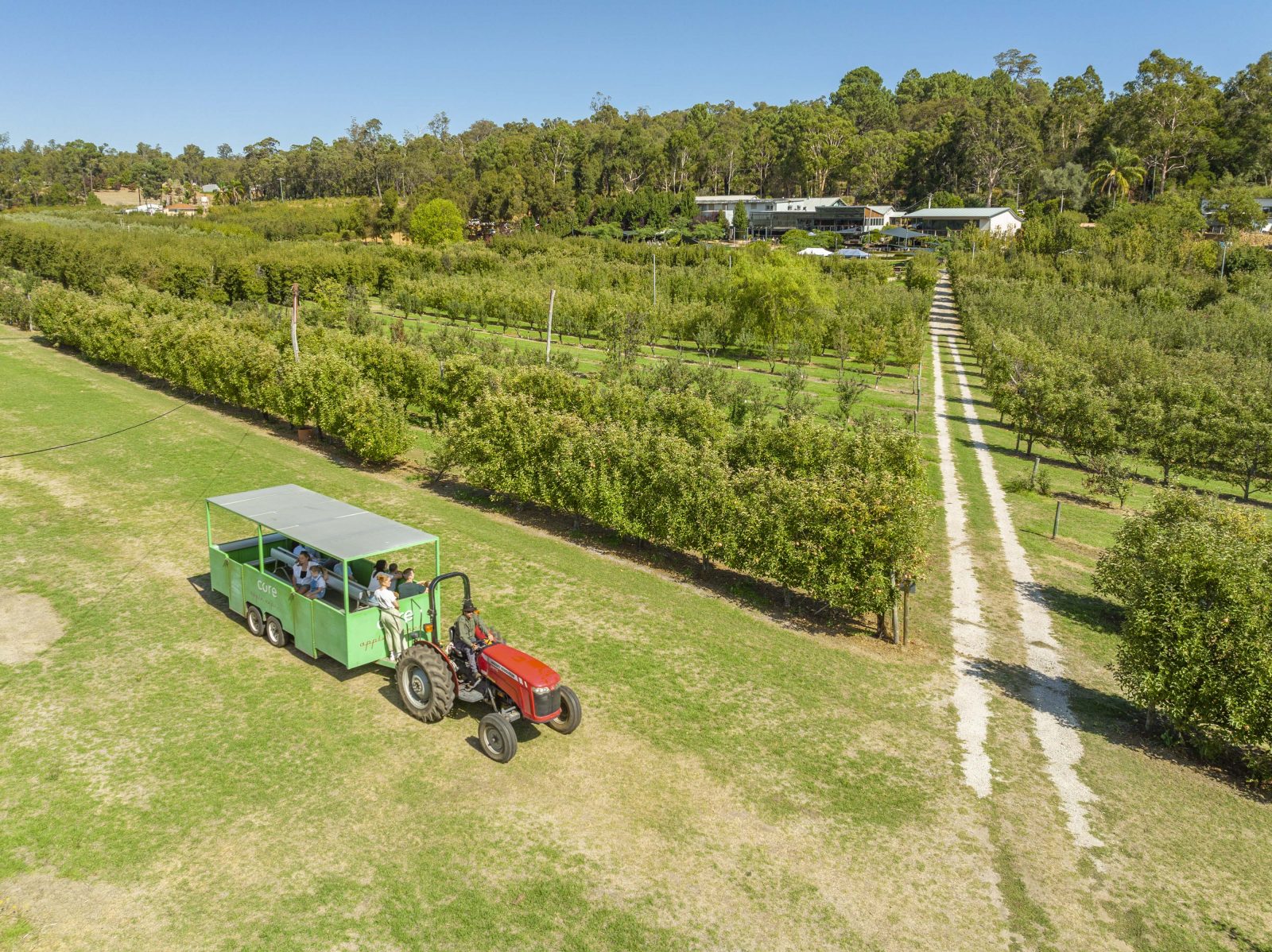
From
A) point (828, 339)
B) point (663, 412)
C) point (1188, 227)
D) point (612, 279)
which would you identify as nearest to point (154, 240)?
point (612, 279)

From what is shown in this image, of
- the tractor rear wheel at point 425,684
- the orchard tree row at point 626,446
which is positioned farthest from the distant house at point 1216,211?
the tractor rear wheel at point 425,684

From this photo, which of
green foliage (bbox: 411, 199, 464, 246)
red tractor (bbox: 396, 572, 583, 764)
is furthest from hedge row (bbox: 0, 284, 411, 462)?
green foliage (bbox: 411, 199, 464, 246)

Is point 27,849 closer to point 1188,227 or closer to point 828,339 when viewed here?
point 828,339

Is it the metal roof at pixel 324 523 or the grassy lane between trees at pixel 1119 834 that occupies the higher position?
the metal roof at pixel 324 523

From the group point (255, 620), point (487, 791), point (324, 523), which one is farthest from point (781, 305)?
point (487, 791)

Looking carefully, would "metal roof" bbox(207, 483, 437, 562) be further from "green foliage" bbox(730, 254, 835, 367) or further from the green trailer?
"green foliage" bbox(730, 254, 835, 367)

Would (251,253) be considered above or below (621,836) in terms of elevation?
above

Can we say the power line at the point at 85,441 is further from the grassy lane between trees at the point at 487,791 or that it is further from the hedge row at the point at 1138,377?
the hedge row at the point at 1138,377
